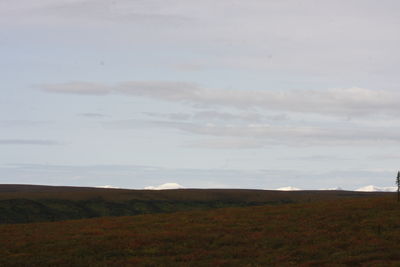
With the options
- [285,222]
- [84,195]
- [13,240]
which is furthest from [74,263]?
[84,195]

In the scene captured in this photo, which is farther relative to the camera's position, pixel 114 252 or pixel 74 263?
pixel 114 252

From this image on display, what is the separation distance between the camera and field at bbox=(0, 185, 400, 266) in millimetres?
34844

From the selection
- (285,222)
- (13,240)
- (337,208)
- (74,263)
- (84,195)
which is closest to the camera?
(74,263)

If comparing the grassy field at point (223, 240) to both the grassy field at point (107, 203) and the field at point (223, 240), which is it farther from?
the grassy field at point (107, 203)

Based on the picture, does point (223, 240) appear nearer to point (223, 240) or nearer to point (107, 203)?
point (223, 240)

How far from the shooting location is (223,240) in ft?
137

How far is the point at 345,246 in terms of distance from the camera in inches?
1484

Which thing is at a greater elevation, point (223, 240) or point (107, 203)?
point (107, 203)

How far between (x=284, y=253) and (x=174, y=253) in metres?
7.04

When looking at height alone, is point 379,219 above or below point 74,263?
above

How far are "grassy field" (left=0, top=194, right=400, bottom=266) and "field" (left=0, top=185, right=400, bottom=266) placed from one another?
0.04 meters

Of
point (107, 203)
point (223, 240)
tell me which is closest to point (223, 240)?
point (223, 240)

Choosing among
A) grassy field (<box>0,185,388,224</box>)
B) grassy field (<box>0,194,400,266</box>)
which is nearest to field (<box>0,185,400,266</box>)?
grassy field (<box>0,194,400,266</box>)

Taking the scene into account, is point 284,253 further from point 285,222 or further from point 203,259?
point 285,222
